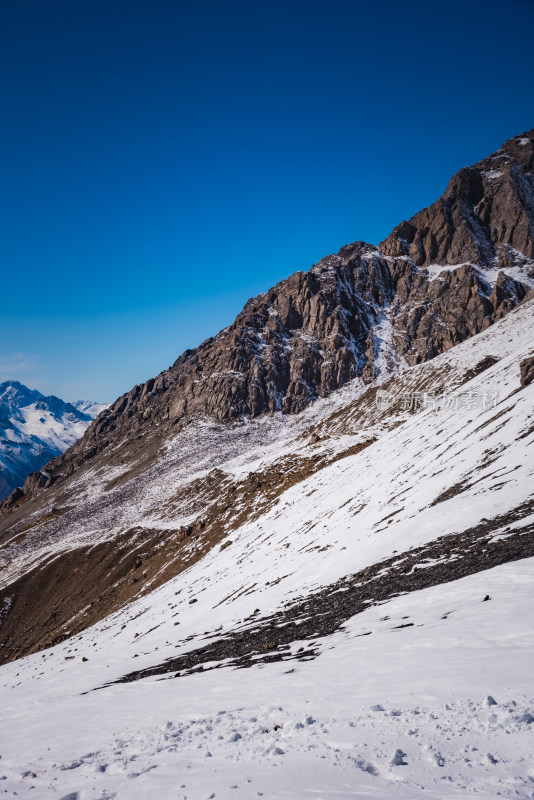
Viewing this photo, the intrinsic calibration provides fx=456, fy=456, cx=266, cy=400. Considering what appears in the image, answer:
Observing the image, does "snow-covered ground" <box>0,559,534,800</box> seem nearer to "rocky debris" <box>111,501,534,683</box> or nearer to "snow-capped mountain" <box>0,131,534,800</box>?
"snow-capped mountain" <box>0,131,534,800</box>

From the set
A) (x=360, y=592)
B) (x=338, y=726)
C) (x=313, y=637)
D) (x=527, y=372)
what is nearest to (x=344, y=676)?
(x=338, y=726)

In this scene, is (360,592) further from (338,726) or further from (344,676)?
(338,726)

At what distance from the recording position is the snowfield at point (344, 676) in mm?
5820

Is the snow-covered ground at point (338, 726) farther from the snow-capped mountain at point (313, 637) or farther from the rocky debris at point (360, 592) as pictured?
the rocky debris at point (360, 592)

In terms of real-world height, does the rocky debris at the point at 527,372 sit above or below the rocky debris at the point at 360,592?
above

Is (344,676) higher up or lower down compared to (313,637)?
higher up

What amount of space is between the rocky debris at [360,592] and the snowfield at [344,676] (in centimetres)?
14

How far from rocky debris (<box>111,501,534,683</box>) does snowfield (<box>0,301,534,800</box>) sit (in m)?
0.14

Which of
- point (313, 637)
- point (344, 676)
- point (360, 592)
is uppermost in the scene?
point (344, 676)

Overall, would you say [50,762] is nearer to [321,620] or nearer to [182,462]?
[321,620]

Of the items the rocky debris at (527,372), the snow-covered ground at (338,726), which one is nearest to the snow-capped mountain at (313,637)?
the snow-covered ground at (338,726)

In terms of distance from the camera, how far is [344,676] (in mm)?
9297

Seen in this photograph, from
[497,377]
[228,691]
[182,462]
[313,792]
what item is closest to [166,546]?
[497,377]

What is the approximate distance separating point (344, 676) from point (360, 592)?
30.4 feet
